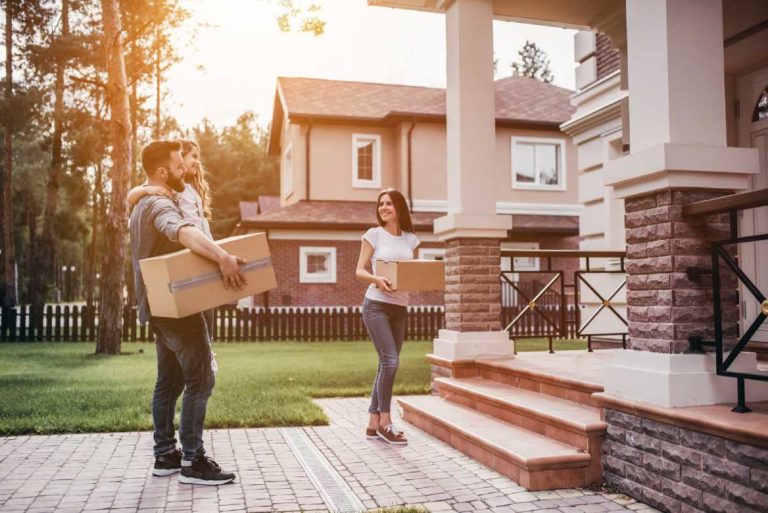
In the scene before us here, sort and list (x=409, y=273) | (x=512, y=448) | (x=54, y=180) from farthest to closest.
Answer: (x=54, y=180), (x=409, y=273), (x=512, y=448)

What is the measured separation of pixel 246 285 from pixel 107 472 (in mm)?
1849

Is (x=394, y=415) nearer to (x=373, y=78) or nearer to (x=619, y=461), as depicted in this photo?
(x=619, y=461)

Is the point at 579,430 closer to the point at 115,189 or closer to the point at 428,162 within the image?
the point at 115,189

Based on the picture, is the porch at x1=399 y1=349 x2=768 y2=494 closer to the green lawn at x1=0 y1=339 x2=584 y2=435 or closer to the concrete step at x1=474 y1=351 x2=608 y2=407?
the concrete step at x1=474 y1=351 x2=608 y2=407

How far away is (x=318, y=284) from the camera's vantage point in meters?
23.2

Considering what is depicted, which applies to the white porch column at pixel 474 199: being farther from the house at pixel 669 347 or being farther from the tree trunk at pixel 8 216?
the tree trunk at pixel 8 216

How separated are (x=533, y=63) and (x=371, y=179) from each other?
4559 centimetres

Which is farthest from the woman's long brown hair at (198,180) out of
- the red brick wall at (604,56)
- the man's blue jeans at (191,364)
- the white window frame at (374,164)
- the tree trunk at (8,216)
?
the tree trunk at (8,216)

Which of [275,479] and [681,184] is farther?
[275,479]

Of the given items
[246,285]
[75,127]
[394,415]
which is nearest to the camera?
[246,285]

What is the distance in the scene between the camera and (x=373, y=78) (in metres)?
28.4

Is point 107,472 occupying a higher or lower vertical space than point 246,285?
lower

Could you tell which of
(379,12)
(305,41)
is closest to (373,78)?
(305,41)

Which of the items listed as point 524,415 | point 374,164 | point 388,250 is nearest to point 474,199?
point 388,250
